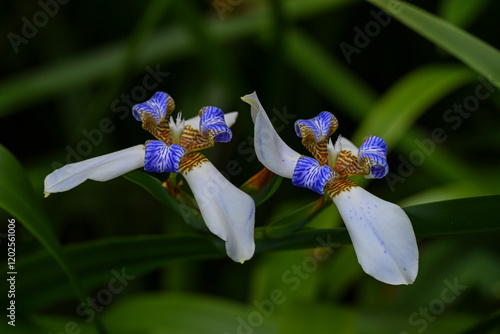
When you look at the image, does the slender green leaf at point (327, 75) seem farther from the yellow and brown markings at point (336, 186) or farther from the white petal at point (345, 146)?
the yellow and brown markings at point (336, 186)

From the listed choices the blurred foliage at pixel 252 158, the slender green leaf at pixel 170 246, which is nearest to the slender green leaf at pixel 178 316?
the blurred foliage at pixel 252 158

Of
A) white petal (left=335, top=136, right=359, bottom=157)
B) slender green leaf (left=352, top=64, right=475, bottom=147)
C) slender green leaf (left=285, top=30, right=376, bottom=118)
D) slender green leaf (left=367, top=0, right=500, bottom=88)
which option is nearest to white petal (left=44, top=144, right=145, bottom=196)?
white petal (left=335, top=136, right=359, bottom=157)

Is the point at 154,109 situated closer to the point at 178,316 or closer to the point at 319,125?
the point at 319,125

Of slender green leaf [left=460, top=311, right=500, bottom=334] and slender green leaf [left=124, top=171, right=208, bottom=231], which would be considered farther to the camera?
slender green leaf [left=460, top=311, right=500, bottom=334]

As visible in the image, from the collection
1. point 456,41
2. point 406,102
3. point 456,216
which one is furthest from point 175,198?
point 406,102

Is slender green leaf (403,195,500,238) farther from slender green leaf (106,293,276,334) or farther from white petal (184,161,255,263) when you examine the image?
slender green leaf (106,293,276,334)

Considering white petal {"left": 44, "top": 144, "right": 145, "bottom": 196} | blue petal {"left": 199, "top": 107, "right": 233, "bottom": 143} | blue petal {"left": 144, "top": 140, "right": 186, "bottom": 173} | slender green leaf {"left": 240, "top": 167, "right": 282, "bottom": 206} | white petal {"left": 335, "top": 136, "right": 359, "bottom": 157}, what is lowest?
white petal {"left": 335, "top": 136, "right": 359, "bottom": 157}

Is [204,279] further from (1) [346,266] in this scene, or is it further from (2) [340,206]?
(2) [340,206]
